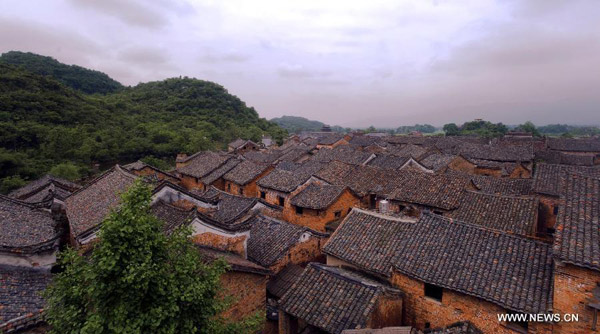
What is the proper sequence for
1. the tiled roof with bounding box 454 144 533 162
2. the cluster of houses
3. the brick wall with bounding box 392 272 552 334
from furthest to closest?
the tiled roof with bounding box 454 144 533 162
the brick wall with bounding box 392 272 552 334
the cluster of houses

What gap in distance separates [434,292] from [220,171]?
25.9 m

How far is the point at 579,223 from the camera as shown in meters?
8.71

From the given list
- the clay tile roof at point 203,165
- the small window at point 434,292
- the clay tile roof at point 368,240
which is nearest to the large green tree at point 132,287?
the clay tile roof at point 368,240

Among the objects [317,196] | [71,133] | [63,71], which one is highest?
[63,71]

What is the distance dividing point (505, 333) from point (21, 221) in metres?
17.8

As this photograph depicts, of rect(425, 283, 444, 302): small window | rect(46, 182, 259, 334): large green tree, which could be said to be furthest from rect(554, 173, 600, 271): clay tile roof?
rect(46, 182, 259, 334): large green tree

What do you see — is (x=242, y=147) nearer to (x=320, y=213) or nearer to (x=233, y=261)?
(x=320, y=213)

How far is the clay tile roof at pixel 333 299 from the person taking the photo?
940 cm

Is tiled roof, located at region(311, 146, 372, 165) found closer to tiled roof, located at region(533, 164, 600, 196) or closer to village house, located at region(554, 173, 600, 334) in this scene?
tiled roof, located at region(533, 164, 600, 196)

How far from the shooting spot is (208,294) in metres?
6.66

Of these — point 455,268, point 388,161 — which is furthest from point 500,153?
point 455,268

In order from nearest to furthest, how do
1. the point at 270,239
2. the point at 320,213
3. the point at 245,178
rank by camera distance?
the point at 270,239
the point at 320,213
the point at 245,178

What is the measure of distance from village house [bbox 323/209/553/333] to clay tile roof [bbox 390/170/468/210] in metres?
7.55

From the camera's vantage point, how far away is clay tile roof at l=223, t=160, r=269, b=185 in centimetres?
2975
